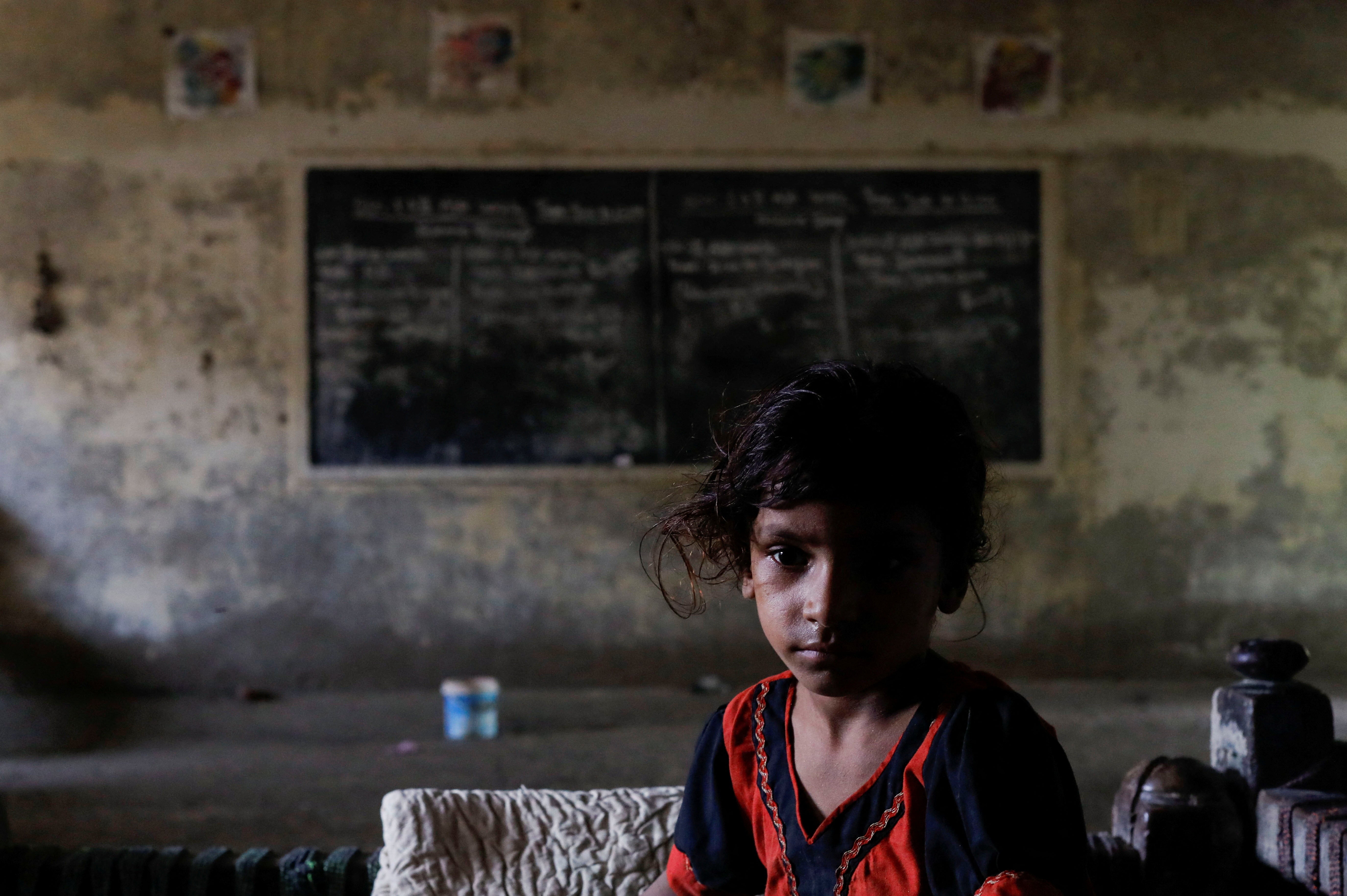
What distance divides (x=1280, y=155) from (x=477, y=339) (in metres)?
2.91

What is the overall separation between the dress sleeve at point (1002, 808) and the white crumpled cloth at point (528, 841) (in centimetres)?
48

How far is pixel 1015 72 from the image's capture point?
12.6 feet

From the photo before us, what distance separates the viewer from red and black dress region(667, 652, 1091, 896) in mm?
758

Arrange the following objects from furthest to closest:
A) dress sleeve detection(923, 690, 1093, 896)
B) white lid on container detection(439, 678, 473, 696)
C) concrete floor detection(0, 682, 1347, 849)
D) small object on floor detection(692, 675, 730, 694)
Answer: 1. small object on floor detection(692, 675, 730, 694)
2. white lid on container detection(439, 678, 473, 696)
3. concrete floor detection(0, 682, 1347, 849)
4. dress sleeve detection(923, 690, 1093, 896)

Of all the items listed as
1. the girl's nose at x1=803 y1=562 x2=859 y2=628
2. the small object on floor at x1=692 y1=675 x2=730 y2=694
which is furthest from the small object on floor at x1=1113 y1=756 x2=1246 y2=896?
the small object on floor at x1=692 y1=675 x2=730 y2=694

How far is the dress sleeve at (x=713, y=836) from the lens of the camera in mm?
969

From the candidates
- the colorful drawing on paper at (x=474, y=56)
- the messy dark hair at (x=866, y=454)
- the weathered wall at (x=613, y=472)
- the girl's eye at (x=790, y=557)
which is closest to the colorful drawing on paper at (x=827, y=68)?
the weathered wall at (x=613, y=472)

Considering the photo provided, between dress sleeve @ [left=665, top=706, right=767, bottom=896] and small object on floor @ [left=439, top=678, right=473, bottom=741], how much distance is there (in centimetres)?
241

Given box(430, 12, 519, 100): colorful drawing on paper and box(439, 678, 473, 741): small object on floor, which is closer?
box(439, 678, 473, 741): small object on floor

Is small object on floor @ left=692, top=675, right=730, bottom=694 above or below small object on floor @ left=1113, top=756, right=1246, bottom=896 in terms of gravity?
below

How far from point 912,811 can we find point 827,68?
11.2 ft

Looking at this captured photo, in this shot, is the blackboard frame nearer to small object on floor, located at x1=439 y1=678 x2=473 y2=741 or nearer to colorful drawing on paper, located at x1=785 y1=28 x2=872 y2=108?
colorful drawing on paper, located at x1=785 y1=28 x2=872 y2=108

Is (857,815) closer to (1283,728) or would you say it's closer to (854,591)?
(854,591)

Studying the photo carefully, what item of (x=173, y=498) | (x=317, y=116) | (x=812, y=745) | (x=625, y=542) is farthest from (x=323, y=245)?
(x=812, y=745)
